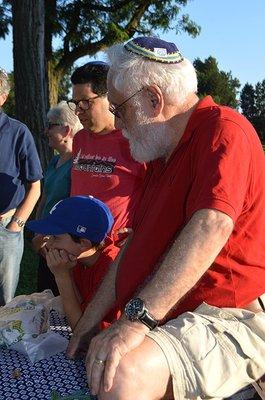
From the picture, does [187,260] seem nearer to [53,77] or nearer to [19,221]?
[19,221]

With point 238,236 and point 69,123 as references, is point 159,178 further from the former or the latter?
point 69,123

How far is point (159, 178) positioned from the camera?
2.32 metres

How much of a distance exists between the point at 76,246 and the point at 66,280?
0.55ft

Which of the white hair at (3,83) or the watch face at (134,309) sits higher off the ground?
the white hair at (3,83)

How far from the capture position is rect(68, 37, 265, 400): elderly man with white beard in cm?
178

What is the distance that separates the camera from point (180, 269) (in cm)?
184

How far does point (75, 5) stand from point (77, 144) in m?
10.2

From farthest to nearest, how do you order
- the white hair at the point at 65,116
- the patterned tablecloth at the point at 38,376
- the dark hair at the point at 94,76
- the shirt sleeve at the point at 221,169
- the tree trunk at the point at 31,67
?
the tree trunk at the point at 31,67
the white hair at the point at 65,116
the dark hair at the point at 94,76
the patterned tablecloth at the point at 38,376
the shirt sleeve at the point at 221,169

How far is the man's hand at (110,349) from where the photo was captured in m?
1.67

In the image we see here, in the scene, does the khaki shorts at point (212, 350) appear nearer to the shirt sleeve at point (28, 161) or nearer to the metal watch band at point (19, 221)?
the metal watch band at point (19, 221)

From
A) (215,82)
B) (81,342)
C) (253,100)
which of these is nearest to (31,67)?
(81,342)

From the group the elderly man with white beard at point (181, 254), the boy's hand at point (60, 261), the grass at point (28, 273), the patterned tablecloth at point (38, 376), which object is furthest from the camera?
the grass at point (28, 273)

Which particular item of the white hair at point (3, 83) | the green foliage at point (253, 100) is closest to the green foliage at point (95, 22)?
the white hair at point (3, 83)

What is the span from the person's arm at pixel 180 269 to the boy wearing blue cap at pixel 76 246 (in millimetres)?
764
